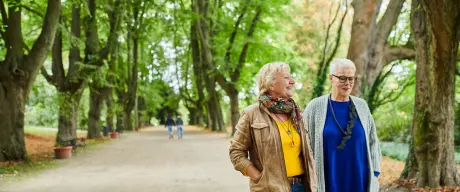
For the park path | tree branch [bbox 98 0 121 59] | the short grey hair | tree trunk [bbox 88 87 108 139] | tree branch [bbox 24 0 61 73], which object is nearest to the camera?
the short grey hair

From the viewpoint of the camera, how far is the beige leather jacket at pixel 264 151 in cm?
346

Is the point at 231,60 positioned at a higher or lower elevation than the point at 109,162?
higher

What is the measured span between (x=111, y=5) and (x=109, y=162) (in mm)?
9467

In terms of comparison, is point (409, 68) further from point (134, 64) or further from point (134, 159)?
point (134, 64)

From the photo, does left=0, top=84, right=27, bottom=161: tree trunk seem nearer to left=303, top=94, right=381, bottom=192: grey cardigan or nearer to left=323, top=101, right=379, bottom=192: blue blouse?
left=303, top=94, right=381, bottom=192: grey cardigan

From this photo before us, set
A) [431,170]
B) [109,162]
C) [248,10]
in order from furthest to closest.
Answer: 1. [248,10]
2. [109,162]
3. [431,170]

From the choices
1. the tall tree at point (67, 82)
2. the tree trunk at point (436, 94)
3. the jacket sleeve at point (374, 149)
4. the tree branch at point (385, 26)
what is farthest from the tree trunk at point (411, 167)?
the tall tree at point (67, 82)

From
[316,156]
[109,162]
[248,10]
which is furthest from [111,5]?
[316,156]

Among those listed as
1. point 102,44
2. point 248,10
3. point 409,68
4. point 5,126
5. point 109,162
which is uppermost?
point 248,10

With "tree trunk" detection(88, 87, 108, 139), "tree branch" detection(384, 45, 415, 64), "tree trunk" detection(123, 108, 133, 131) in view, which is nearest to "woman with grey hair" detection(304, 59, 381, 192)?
"tree branch" detection(384, 45, 415, 64)

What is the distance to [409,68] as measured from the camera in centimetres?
2203

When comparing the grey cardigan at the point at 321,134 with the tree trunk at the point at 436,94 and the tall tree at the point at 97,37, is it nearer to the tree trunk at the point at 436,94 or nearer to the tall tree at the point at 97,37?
the tree trunk at the point at 436,94

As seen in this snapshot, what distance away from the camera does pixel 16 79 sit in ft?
47.6

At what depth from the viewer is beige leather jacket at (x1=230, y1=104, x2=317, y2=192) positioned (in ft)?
11.3
